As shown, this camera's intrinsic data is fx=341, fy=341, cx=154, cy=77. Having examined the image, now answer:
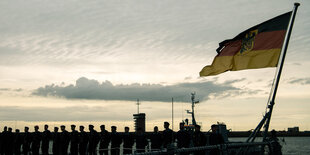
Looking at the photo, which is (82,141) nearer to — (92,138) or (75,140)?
(75,140)

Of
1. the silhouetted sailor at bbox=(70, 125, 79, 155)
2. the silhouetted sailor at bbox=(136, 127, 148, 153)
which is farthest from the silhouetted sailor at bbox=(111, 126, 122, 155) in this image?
the silhouetted sailor at bbox=(70, 125, 79, 155)

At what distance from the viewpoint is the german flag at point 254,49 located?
406 inches

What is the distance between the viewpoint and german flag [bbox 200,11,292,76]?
A: 10305 millimetres

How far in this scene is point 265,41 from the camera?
10555 mm

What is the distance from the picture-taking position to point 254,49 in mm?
10680

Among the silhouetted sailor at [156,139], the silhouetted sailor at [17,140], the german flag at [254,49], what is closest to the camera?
the german flag at [254,49]

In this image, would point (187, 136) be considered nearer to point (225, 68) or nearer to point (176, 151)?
point (225, 68)

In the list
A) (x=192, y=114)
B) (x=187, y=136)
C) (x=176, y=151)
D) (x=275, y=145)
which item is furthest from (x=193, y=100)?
(x=176, y=151)

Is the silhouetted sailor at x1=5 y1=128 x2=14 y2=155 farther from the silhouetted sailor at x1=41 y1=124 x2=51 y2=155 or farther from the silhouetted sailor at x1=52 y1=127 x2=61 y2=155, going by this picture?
the silhouetted sailor at x1=52 y1=127 x2=61 y2=155

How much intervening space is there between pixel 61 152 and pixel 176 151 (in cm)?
1253

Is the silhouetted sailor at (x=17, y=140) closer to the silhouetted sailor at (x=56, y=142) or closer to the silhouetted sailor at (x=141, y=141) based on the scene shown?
the silhouetted sailor at (x=56, y=142)

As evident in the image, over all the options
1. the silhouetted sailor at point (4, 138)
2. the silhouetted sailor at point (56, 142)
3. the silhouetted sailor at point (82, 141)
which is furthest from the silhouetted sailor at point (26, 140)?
the silhouetted sailor at point (82, 141)

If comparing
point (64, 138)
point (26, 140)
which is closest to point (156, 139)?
point (64, 138)

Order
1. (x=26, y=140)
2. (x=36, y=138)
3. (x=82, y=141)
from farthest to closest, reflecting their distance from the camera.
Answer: (x=26, y=140) < (x=36, y=138) < (x=82, y=141)
